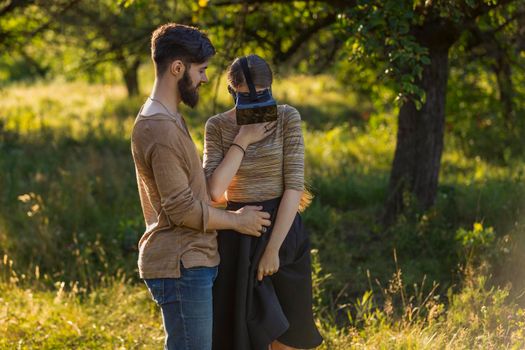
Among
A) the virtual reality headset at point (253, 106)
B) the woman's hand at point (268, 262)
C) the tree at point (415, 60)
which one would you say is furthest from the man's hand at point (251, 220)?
the tree at point (415, 60)

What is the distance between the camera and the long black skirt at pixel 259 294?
3.18 meters

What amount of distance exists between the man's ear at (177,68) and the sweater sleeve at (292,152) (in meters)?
0.59

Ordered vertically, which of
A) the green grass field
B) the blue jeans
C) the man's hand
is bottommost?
the green grass field

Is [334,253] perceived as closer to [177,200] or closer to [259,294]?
[259,294]

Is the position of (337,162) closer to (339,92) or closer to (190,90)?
(190,90)

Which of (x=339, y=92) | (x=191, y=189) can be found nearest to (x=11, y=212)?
(x=191, y=189)

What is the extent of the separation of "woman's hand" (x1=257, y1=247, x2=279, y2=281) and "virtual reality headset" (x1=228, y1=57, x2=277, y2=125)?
1.89 ft

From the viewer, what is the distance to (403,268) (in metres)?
5.80

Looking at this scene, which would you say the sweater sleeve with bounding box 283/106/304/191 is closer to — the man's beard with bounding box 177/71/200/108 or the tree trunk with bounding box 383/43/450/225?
the man's beard with bounding box 177/71/200/108

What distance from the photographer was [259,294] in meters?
3.24

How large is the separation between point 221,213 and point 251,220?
0.57 feet

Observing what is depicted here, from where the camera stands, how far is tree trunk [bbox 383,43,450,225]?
640 cm

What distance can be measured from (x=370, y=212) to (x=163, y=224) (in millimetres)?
4427

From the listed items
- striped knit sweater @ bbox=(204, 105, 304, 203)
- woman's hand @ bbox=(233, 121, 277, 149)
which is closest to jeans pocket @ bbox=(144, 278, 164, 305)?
striped knit sweater @ bbox=(204, 105, 304, 203)
